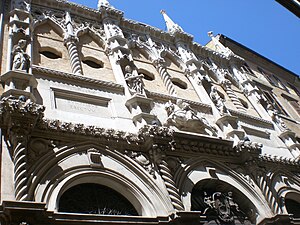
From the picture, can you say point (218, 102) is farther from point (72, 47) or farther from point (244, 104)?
point (72, 47)

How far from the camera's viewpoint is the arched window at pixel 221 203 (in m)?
8.45

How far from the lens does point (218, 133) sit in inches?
433

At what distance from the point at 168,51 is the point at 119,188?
762 centimetres

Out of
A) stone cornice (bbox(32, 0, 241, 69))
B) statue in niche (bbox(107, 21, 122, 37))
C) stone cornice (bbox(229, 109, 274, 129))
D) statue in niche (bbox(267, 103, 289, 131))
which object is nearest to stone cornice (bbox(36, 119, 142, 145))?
statue in niche (bbox(107, 21, 122, 37))

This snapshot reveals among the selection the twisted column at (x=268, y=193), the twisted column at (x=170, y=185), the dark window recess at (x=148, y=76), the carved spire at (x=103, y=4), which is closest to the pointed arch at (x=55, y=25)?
the carved spire at (x=103, y=4)

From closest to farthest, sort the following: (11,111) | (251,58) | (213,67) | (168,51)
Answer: (11,111)
(168,51)
(213,67)
(251,58)

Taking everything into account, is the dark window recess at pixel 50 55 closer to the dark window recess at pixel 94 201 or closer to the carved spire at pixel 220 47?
the dark window recess at pixel 94 201

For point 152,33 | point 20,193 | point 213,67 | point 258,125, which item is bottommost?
point 20,193

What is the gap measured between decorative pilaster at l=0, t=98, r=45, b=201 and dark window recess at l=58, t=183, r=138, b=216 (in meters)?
1.06

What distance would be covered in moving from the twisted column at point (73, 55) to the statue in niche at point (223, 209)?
15.8 ft

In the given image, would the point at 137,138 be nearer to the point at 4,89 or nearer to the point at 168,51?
the point at 4,89

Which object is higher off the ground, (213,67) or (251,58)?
(251,58)

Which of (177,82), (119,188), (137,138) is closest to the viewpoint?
(119,188)

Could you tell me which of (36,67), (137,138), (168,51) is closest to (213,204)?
(137,138)
